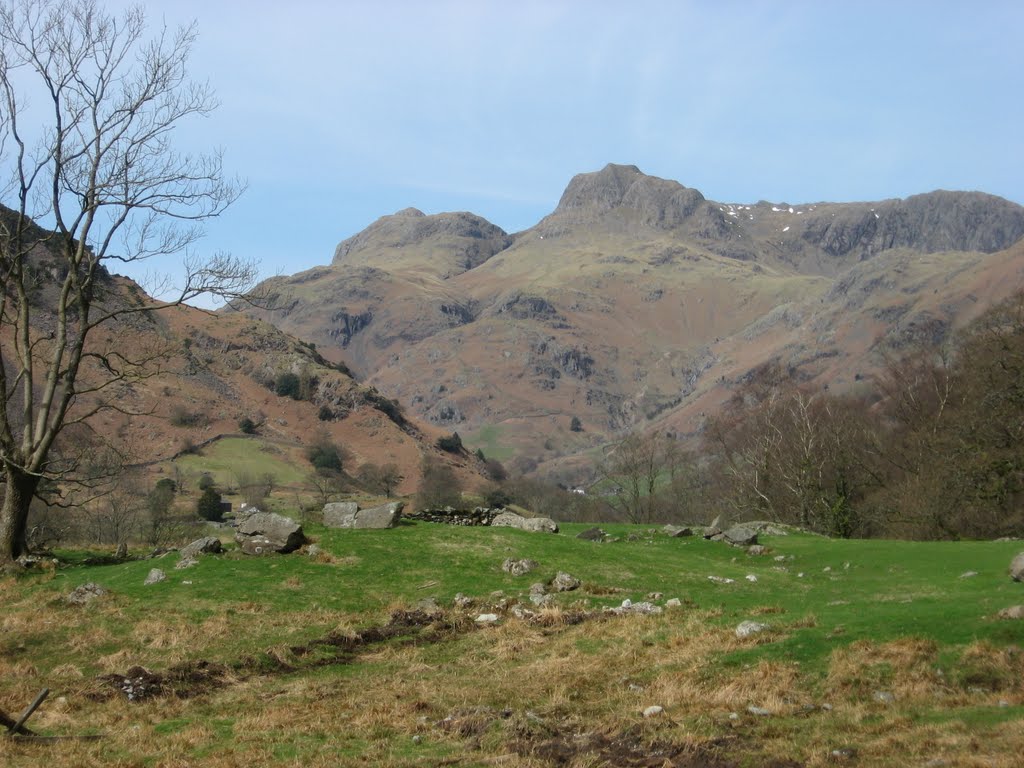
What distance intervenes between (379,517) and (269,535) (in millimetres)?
4808

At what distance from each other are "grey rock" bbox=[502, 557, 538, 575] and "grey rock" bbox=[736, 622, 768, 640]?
9.12m

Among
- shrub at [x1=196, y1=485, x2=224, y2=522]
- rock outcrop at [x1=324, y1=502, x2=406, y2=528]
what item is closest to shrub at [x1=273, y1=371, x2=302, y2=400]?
shrub at [x1=196, y1=485, x2=224, y2=522]

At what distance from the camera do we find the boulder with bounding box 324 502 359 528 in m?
29.3

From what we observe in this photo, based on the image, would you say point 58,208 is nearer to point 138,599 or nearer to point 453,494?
point 138,599

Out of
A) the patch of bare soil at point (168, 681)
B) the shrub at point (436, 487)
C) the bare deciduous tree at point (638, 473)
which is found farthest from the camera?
the shrub at point (436, 487)

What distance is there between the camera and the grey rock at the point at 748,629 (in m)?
15.5

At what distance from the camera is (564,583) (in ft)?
73.6

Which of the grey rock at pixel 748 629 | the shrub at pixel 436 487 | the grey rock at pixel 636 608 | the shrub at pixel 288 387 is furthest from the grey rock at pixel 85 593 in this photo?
the shrub at pixel 288 387

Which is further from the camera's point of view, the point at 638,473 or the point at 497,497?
the point at 497,497

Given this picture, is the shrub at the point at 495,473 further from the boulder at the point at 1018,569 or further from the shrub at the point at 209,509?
the boulder at the point at 1018,569

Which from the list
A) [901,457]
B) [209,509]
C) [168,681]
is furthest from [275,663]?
[209,509]

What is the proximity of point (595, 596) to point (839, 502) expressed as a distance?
117ft

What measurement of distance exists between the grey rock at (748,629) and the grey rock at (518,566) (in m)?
9.12

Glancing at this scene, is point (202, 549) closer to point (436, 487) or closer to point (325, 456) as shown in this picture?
point (436, 487)
